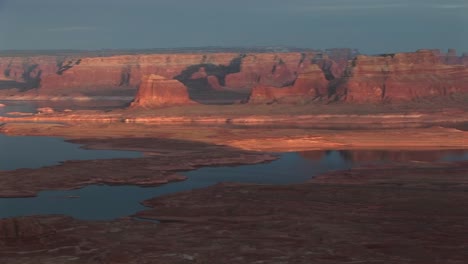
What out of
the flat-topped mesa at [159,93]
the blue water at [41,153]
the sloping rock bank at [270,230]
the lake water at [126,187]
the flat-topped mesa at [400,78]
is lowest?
the blue water at [41,153]

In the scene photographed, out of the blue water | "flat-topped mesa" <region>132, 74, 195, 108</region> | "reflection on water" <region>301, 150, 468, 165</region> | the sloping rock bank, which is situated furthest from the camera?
"flat-topped mesa" <region>132, 74, 195, 108</region>

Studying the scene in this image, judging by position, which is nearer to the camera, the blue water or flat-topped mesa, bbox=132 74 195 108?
the blue water

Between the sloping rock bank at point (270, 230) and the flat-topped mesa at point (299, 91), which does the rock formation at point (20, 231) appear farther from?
the flat-topped mesa at point (299, 91)

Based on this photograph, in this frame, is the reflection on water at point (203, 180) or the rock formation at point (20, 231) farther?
the reflection on water at point (203, 180)

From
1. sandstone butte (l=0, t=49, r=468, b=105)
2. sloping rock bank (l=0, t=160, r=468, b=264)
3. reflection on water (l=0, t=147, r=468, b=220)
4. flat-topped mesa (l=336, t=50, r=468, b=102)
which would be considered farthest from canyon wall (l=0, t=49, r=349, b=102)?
sloping rock bank (l=0, t=160, r=468, b=264)

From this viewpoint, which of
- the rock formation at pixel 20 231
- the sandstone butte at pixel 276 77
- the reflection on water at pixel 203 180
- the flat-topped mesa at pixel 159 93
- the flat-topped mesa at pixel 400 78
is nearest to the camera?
the rock formation at pixel 20 231

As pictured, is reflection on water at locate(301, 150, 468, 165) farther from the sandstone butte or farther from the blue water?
the sandstone butte

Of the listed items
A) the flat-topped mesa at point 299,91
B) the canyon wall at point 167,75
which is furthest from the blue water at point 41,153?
the canyon wall at point 167,75
